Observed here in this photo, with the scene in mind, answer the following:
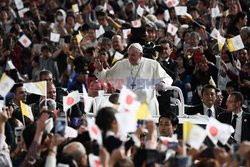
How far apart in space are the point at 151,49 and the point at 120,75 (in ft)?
5.24

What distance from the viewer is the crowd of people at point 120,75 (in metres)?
8.82

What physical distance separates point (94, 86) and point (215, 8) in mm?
6381

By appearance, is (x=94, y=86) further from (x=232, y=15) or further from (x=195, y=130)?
(x=232, y=15)

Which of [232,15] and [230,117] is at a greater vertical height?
[232,15]

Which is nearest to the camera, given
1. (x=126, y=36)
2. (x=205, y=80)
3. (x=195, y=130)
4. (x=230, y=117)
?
(x=195, y=130)

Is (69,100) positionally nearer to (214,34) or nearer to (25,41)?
(214,34)

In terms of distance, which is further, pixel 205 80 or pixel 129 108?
pixel 205 80

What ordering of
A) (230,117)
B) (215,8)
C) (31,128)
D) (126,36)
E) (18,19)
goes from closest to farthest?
(31,128) → (230,117) → (126,36) → (215,8) → (18,19)

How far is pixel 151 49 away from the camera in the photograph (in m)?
14.7

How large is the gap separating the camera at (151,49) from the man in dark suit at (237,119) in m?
2.23

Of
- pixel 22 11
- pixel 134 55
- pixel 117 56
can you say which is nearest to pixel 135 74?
pixel 134 55

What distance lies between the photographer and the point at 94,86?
12859 mm

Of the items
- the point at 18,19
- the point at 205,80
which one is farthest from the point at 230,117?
the point at 18,19

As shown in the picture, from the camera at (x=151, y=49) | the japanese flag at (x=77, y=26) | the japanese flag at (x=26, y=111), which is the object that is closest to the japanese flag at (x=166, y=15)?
the japanese flag at (x=77, y=26)
